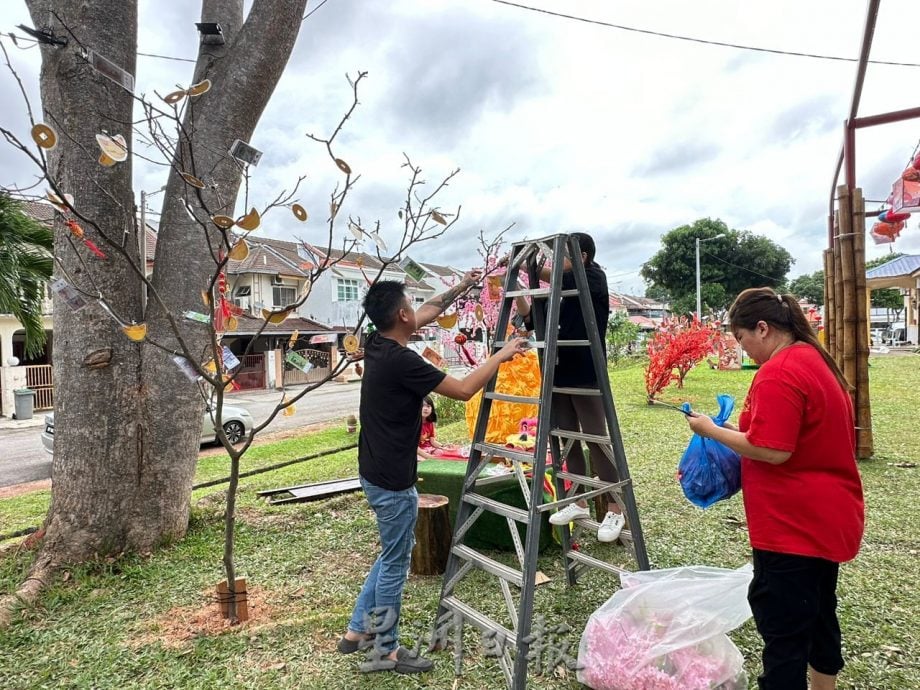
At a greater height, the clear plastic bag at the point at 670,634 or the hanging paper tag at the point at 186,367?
the hanging paper tag at the point at 186,367

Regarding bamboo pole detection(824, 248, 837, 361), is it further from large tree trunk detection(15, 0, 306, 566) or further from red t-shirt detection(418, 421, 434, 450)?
large tree trunk detection(15, 0, 306, 566)

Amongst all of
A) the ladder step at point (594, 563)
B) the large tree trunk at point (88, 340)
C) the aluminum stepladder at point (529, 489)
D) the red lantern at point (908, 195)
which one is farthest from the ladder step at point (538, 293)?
the red lantern at point (908, 195)

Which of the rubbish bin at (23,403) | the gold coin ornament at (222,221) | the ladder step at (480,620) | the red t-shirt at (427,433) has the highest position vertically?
the gold coin ornament at (222,221)

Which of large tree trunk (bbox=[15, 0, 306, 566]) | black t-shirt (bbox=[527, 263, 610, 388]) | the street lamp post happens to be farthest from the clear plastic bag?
the street lamp post

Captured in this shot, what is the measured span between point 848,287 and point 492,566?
16.6 feet

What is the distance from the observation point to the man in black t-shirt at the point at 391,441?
96.3 inches

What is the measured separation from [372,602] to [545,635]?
2.87 feet

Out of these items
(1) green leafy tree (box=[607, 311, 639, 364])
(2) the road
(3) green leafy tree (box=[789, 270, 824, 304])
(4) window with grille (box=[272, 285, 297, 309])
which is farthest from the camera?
(3) green leafy tree (box=[789, 270, 824, 304])

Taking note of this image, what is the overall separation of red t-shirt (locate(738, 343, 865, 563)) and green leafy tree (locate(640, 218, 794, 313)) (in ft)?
101

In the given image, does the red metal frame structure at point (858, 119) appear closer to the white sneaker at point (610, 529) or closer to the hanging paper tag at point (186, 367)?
the white sneaker at point (610, 529)

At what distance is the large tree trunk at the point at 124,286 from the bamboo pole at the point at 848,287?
539cm

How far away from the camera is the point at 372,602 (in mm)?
2641

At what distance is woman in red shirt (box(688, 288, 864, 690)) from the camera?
1.81 meters

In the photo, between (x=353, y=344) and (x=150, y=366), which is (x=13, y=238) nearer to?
(x=150, y=366)
